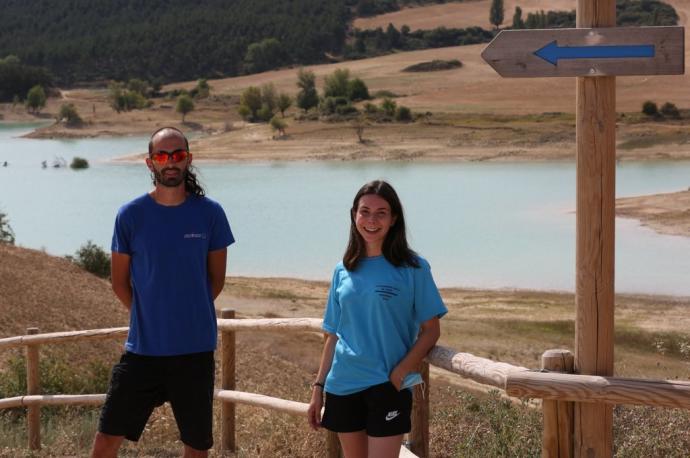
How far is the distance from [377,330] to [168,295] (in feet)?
2.74

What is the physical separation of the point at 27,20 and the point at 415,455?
556 feet

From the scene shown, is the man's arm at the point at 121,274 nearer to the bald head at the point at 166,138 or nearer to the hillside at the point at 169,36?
the bald head at the point at 166,138

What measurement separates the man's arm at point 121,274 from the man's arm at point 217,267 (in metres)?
0.30

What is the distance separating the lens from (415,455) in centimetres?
452

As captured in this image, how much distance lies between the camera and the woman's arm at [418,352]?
3.85m

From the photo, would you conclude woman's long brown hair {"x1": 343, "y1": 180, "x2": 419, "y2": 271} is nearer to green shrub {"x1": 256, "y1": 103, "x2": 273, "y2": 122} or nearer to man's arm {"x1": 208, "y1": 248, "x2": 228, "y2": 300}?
man's arm {"x1": 208, "y1": 248, "x2": 228, "y2": 300}

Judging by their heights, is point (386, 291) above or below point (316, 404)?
above

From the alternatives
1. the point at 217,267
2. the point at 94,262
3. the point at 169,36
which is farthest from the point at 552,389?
the point at 169,36

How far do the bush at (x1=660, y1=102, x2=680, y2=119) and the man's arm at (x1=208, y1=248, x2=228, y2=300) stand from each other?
61497 mm

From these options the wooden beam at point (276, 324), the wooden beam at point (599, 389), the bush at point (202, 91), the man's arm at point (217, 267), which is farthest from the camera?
the bush at point (202, 91)

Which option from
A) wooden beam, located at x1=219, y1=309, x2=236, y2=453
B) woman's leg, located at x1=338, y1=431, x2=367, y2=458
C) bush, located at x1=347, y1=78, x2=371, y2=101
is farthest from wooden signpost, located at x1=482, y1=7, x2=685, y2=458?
bush, located at x1=347, y1=78, x2=371, y2=101

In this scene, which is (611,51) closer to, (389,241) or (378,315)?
(389,241)

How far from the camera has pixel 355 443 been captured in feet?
12.9

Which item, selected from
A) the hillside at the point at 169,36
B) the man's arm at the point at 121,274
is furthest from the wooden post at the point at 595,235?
the hillside at the point at 169,36
